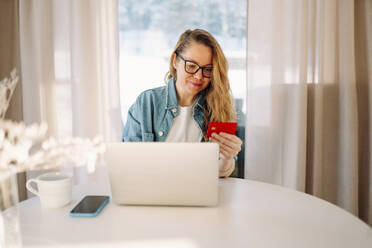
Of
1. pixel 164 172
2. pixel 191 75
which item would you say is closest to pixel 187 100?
pixel 191 75

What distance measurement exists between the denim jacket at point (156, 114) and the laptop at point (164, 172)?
0.84 metres

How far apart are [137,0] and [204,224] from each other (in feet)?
5.86

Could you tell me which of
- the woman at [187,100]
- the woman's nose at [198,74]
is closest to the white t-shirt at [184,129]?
the woman at [187,100]

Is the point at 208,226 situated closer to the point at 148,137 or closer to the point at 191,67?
the point at 148,137

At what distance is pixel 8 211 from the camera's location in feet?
1.71

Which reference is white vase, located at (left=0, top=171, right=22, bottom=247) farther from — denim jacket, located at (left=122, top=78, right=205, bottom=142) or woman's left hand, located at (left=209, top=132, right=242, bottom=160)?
denim jacket, located at (left=122, top=78, right=205, bottom=142)

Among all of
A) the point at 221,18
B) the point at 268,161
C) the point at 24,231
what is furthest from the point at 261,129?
the point at 24,231

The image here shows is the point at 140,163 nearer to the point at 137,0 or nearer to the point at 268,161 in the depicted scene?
the point at 268,161

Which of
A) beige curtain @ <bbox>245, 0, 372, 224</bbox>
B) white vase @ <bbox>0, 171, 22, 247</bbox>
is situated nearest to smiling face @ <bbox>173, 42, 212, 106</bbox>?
beige curtain @ <bbox>245, 0, 372, 224</bbox>

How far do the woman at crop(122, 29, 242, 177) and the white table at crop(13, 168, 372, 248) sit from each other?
795 millimetres

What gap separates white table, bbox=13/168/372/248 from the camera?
2.22 feet

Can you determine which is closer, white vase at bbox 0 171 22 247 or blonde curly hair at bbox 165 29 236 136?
white vase at bbox 0 171 22 247

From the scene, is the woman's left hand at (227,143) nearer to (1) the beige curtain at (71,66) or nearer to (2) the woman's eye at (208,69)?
(2) the woman's eye at (208,69)

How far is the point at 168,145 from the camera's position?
84 centimetres
